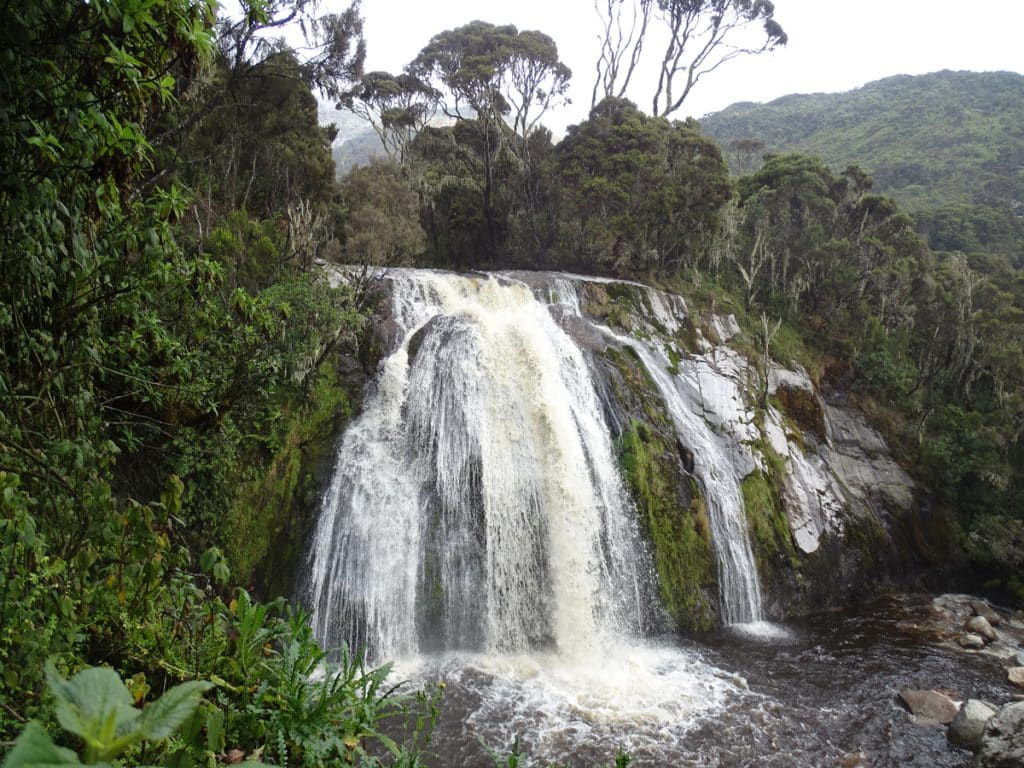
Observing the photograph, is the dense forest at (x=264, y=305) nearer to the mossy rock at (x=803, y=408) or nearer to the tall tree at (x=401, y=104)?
the tall tree at (x=401, y=104)

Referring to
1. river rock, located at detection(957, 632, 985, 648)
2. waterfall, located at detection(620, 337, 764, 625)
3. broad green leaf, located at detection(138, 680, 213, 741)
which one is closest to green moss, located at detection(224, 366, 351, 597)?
waterfall, located at detection(620, 337, 764, 625)

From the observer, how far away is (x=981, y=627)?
1080 centimetres

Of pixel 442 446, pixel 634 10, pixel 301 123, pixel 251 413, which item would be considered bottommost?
pixel 442 446

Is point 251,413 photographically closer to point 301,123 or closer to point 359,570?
point 359,570

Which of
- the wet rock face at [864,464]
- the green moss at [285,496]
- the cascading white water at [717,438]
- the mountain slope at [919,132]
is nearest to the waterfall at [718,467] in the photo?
the cascading white water at [717,438]

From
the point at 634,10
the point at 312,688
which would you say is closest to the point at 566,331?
the point at 312,688

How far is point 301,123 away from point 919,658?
1915 cm

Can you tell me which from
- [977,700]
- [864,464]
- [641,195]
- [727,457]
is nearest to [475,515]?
[727,457]

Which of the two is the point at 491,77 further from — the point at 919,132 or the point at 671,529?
the point at 919,132

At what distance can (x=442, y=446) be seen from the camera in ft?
33.8

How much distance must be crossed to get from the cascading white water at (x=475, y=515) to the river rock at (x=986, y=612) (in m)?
7.79

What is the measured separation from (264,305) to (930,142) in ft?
190

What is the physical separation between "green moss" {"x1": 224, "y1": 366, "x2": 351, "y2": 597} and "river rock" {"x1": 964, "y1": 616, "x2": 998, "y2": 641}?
42.1 ft

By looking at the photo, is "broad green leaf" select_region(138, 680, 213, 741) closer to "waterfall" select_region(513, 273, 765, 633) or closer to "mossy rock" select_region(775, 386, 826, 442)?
"waterfall" select_region(513, 273, 765, 633)
